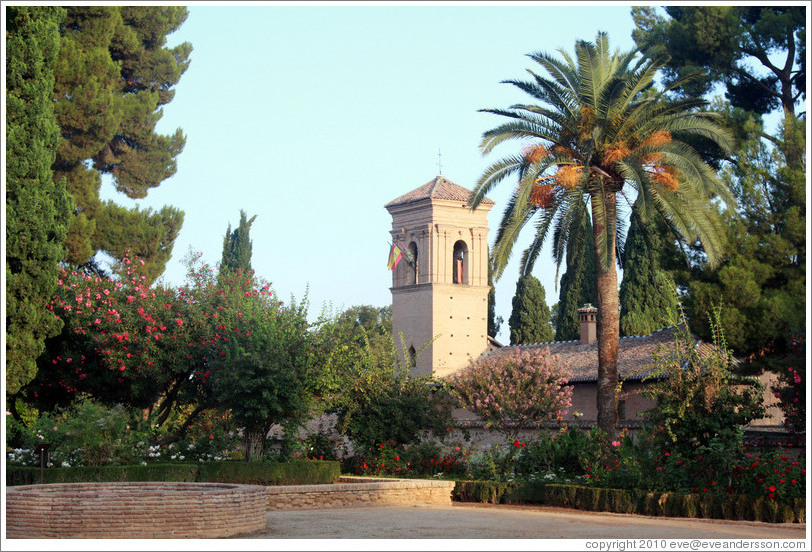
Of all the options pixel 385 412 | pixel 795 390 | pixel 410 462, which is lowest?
pixel 410 462

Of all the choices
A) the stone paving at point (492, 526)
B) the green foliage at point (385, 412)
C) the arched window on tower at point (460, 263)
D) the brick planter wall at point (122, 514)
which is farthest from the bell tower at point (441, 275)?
the brick planter wall at point (122, 514)

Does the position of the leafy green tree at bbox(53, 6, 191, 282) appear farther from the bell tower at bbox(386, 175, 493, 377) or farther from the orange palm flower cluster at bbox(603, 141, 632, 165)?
the bell tower at bbox(386, 175, 493, 377)

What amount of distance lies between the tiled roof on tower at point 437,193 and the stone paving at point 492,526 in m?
32.4

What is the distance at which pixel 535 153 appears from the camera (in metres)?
22.6

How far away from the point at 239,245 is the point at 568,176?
28871 millimetres

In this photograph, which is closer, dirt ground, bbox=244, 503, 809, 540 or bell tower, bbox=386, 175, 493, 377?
dirt ground, bbox=244, 503, 809, 540

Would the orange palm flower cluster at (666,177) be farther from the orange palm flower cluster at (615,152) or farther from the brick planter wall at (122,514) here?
the brick planter wall at (122,514)

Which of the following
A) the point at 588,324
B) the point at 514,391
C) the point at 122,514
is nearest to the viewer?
the point at 122,514

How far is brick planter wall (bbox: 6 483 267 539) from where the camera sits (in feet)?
44.4

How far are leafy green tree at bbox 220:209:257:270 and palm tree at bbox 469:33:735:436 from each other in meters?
26.2

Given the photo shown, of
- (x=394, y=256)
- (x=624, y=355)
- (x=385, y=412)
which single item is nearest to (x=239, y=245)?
(x=394, y=256)

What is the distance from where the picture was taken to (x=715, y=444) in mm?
18109

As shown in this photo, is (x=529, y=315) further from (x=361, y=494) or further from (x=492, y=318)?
(x=361, y=494)

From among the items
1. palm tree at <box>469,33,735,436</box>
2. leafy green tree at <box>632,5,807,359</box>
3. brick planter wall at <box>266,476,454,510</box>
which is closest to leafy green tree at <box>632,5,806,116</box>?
leafy green tree at <box>632,5,807,359</box>
